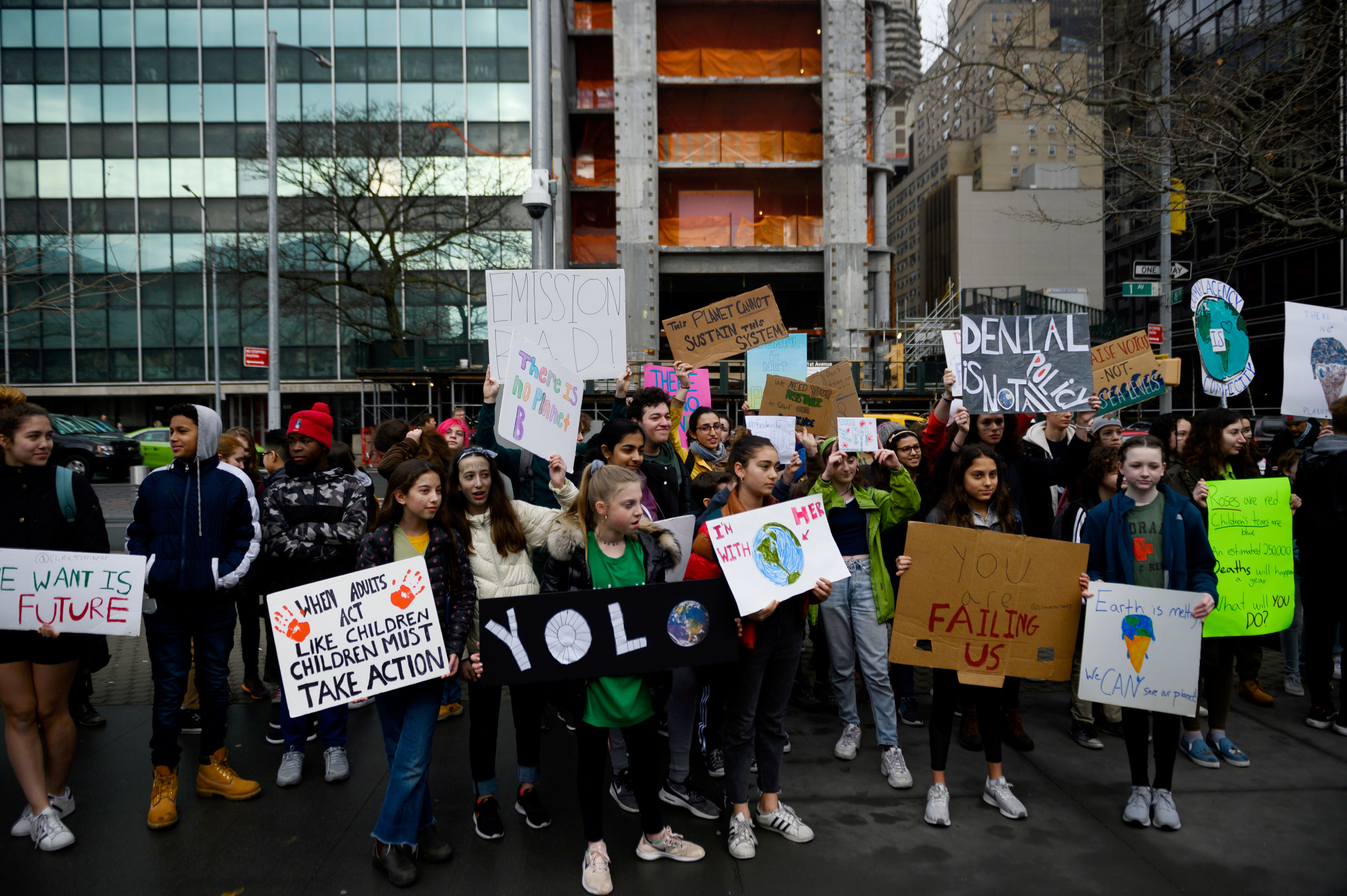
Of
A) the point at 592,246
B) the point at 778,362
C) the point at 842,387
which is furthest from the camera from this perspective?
the point at 592,246

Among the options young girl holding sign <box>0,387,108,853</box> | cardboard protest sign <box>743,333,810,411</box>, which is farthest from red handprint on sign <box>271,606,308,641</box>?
cardboard protest sign <box>743,333,810,411</box>

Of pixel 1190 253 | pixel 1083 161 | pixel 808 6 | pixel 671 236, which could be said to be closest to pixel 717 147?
pixel 671 236

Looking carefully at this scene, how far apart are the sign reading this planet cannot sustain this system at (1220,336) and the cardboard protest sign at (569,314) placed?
484cm

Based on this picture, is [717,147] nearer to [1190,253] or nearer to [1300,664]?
[1190,253]

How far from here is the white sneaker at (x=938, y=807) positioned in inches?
163

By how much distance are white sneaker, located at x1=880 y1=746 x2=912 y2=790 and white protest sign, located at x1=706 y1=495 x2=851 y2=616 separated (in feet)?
4.43

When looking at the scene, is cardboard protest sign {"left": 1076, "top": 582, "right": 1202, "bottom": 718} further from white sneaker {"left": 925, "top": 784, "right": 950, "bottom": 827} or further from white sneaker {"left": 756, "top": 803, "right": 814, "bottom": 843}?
white sneaker {"left": 756, "top": 803, "right": 814, "bottom": 843}

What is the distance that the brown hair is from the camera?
414 centimetres

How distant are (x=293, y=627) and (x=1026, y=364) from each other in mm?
4858

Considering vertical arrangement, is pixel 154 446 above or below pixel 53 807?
above

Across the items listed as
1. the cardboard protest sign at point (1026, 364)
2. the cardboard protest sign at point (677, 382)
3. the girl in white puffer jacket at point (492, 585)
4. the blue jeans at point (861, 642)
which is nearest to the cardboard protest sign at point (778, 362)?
the cardboard protest sign at point (677, 382)

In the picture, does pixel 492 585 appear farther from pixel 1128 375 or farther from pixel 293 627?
pixel 1128 375

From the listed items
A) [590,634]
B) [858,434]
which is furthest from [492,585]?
[858,434]

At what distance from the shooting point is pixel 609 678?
3.66 m
